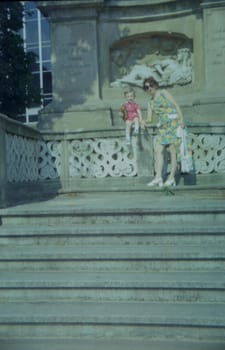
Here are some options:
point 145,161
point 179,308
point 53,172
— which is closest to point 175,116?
point 145,161

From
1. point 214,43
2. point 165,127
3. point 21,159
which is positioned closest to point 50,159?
point 21,159

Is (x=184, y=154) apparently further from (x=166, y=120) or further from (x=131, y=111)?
(x=131, y=111)

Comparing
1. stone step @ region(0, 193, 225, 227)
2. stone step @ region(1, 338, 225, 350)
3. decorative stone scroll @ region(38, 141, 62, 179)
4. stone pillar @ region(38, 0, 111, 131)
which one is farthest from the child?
stone step @ region(1, 338, 225, 350)

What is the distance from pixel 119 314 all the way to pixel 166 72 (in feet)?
31.1

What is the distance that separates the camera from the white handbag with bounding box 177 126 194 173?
8781mm

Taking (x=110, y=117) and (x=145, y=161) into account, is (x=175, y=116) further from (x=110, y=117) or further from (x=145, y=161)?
(x=110, y=117)

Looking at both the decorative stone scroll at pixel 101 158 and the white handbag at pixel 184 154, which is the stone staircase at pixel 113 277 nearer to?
the white handbag at pixel 184 154

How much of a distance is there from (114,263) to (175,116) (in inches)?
172

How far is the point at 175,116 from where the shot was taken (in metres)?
8.94

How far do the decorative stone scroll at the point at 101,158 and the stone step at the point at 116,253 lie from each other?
4.15 meters

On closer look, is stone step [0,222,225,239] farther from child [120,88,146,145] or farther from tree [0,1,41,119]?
tree [0,1,41,119]

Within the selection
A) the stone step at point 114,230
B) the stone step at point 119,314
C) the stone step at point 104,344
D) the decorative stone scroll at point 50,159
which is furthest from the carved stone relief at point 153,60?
the stone step at point 104,344

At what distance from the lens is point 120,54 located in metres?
13.2

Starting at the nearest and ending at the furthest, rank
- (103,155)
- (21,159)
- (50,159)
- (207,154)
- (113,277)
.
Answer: (113,277) < (21,159) < (207,154) < (103,155) < (50,159)
